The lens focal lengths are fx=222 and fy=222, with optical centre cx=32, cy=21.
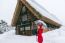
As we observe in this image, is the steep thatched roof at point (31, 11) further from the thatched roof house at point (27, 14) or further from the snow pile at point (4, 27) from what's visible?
the snow pile at point (4, 27)

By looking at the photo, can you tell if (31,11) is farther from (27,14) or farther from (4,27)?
(4,27)

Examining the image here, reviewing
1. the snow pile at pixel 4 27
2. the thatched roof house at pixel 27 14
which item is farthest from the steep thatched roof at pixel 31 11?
the snow pile at pixel 4 27

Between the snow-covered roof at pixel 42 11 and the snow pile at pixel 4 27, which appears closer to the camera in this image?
the snow-covered roof at pixel 42 11

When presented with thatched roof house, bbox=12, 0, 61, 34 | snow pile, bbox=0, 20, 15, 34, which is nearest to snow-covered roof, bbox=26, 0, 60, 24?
thatched roof house, bbox=12, 0, 61, 34

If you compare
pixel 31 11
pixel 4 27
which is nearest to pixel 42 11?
pixel 31 11

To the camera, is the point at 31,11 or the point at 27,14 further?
the point at 27,14

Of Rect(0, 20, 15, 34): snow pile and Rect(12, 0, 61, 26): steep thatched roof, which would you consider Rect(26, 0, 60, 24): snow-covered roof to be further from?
Rect(0, 20, 15, 34): snow pile

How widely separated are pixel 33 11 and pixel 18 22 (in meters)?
2.69

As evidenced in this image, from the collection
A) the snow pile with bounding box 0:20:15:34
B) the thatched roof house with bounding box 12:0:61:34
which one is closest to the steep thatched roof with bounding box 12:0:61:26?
the thatched roof house with bounding box 12:0:61:34

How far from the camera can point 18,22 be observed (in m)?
14.7

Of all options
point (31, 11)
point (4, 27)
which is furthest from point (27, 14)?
point (4, 27)

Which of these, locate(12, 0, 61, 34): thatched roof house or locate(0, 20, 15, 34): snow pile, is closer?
locate(12, 0, 61, 34): thatched roof house

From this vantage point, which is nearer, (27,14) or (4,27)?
(27,14)

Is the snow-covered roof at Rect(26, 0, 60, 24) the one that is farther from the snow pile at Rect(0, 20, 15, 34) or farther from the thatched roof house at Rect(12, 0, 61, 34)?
the snow pile at Rect(0, 20, 15, 34)
